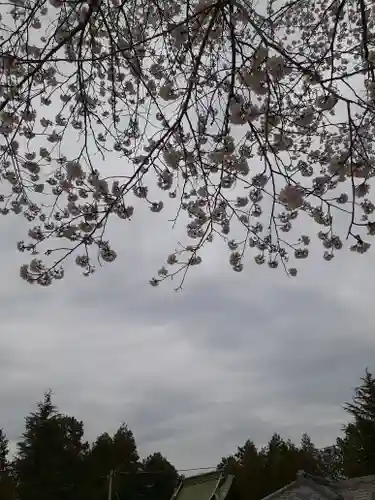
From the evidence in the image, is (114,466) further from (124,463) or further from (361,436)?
(361,436)

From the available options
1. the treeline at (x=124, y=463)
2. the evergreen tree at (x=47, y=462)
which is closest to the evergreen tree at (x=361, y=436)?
the treeline at (x=124, y=463)

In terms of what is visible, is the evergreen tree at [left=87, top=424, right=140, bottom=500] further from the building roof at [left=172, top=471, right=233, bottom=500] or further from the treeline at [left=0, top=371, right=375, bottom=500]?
the building roof at [left=172, top=471, right=233, bottom=500]

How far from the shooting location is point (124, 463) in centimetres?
3441

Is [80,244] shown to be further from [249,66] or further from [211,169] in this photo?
[249,66]

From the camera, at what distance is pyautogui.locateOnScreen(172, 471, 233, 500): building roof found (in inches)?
649

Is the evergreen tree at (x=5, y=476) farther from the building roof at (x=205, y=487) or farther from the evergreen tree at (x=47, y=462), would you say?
the building roof at (x=205, y=487)

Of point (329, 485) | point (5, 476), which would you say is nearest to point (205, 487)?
point (329, 485)

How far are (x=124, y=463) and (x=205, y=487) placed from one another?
19.0m

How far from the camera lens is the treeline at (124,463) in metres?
25.4

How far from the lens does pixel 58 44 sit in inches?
118

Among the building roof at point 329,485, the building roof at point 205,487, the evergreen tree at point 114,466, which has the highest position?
the evergreen tree at point 114,466

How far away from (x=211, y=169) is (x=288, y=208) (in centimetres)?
55

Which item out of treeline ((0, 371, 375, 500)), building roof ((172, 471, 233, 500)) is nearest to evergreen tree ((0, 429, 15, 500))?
treeline ((0, 371, 375, 500))

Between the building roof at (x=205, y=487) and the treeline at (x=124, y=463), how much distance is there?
6.65 meters
